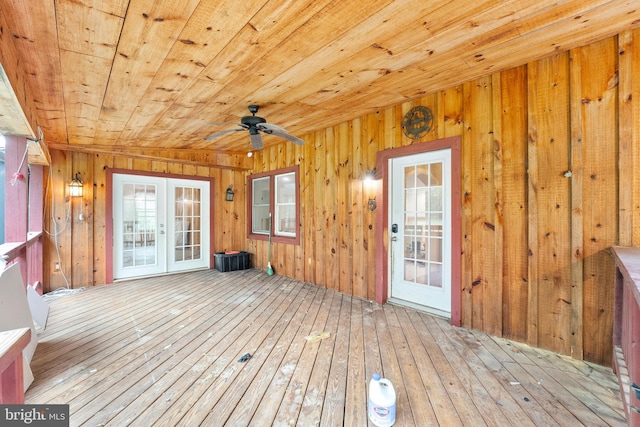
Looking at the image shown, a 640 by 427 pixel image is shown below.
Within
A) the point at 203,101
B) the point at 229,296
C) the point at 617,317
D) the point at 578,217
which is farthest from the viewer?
the point at 229,296

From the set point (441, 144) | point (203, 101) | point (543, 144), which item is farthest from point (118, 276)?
point (543, 144)

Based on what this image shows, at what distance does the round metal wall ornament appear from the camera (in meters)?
3.08

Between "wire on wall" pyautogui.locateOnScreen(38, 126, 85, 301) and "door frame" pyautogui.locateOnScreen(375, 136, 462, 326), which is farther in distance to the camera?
"wire on wall" pyautogui.locateOnScreen(38, 126, 85, 301)

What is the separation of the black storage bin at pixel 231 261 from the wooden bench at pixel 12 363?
472 centimetres

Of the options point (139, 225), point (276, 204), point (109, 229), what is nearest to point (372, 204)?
point (276, 204)

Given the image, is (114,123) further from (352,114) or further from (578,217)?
(578,217)

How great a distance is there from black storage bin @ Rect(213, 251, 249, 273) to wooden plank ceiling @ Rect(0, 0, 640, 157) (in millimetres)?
3089

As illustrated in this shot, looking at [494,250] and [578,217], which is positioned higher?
[578,217]

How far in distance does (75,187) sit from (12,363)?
15.6 feet

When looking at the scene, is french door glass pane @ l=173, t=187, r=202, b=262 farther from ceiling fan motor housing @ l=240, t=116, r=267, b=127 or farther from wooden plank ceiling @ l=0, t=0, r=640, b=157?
ceiling fan motor housing @ l=240, t=116, r=267, b=127

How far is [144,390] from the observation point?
1821 millimetres

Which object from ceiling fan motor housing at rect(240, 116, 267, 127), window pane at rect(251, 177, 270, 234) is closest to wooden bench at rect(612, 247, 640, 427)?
ceiling fan motor housing at rect(240, 116, 267, 127)

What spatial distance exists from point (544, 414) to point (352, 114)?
11.1 feet

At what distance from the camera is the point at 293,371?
6.72ft
